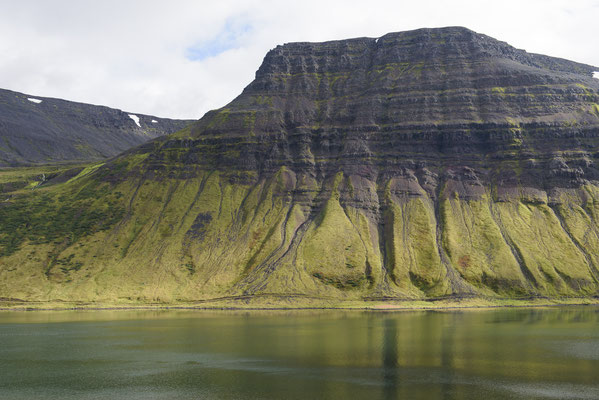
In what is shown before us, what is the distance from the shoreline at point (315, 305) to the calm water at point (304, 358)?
2325 centimetres

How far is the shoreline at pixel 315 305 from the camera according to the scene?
467 feet

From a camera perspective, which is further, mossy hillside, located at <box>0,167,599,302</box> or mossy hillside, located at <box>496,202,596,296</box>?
mossy hillside, located at <box>0,167,599,302</box>

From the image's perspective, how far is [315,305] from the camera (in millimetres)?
145125

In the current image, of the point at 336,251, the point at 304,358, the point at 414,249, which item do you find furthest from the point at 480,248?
the point at 304,358

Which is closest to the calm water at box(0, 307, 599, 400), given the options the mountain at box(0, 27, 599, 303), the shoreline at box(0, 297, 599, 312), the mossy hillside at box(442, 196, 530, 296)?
the shoreline at box(0, 297, 599, 312)

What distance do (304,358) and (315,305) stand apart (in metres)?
69.9

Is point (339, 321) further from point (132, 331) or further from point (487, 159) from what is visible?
point (487, 159)

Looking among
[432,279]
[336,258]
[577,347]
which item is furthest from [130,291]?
[577,347]

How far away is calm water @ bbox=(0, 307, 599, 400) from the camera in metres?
60.5

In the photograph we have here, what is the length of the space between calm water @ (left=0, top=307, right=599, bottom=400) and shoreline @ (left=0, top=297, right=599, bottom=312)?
23.3 meters

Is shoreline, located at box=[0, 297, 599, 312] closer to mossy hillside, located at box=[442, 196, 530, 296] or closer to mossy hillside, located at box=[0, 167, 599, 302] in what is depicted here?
mossy hillside, located at box=[0, 167, 599, 302]

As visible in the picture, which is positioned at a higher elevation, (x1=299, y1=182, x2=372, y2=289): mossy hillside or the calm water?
(x1=299, y1=182, x2=372, y2=289): mossy hillside

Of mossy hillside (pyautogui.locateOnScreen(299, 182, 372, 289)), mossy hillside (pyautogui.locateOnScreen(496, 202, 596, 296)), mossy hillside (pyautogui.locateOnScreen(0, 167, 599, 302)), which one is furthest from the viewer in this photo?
mossy hillside (pyautogui.locateOnScreen(299, 182, 372, 289))

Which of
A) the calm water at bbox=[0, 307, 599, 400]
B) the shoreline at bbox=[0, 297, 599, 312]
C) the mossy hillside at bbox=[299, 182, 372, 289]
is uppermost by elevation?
the mossy hillside at bbox=[299, 182, 372, 289]
